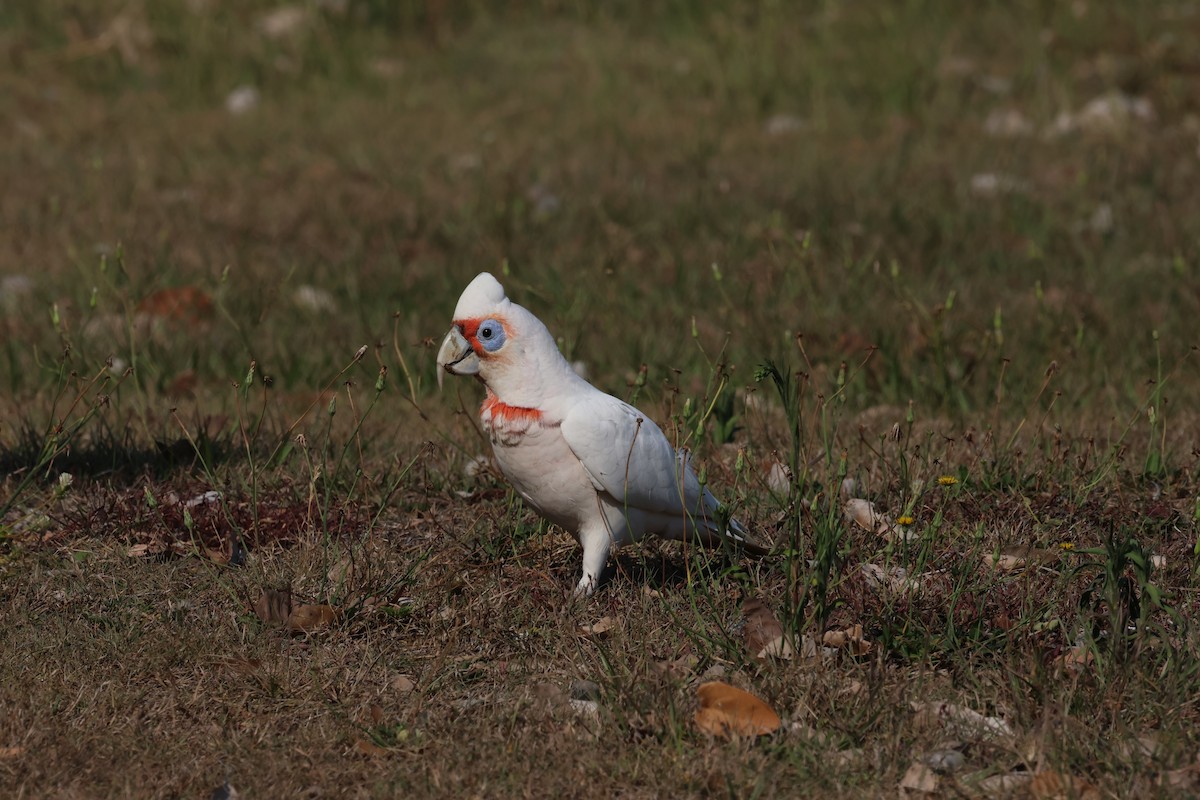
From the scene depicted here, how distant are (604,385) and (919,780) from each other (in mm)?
2832

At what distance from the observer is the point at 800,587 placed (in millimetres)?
3707

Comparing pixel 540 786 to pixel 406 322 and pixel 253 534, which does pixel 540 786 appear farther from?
pixel 406 322

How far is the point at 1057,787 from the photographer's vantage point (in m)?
2.96

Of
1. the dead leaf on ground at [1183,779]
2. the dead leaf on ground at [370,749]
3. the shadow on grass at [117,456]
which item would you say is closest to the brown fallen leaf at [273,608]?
the dead leaf on ground at [370,749]

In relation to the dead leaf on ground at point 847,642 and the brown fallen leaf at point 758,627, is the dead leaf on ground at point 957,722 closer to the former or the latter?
the dead leaf on ground at point 847,642

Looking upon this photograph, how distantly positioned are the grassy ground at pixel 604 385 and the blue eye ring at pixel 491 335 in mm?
607

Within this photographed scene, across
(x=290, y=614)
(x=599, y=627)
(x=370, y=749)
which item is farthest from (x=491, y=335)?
(x=370, y=749)

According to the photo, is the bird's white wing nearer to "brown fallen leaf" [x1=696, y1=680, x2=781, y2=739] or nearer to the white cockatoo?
the white cockatoo

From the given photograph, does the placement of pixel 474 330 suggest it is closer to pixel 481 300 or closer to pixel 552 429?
pixel 481 300

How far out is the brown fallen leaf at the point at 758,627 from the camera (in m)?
3.54

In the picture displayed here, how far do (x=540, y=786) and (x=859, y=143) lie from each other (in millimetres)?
6266

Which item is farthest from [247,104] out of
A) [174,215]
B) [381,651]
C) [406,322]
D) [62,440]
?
[381,651]

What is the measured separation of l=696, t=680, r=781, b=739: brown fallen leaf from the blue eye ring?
3.21 feet

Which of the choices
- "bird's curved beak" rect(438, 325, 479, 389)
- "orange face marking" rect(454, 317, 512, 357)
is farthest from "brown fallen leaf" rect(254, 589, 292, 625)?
"orange face marking" rect(454, 317, 512, 357)
